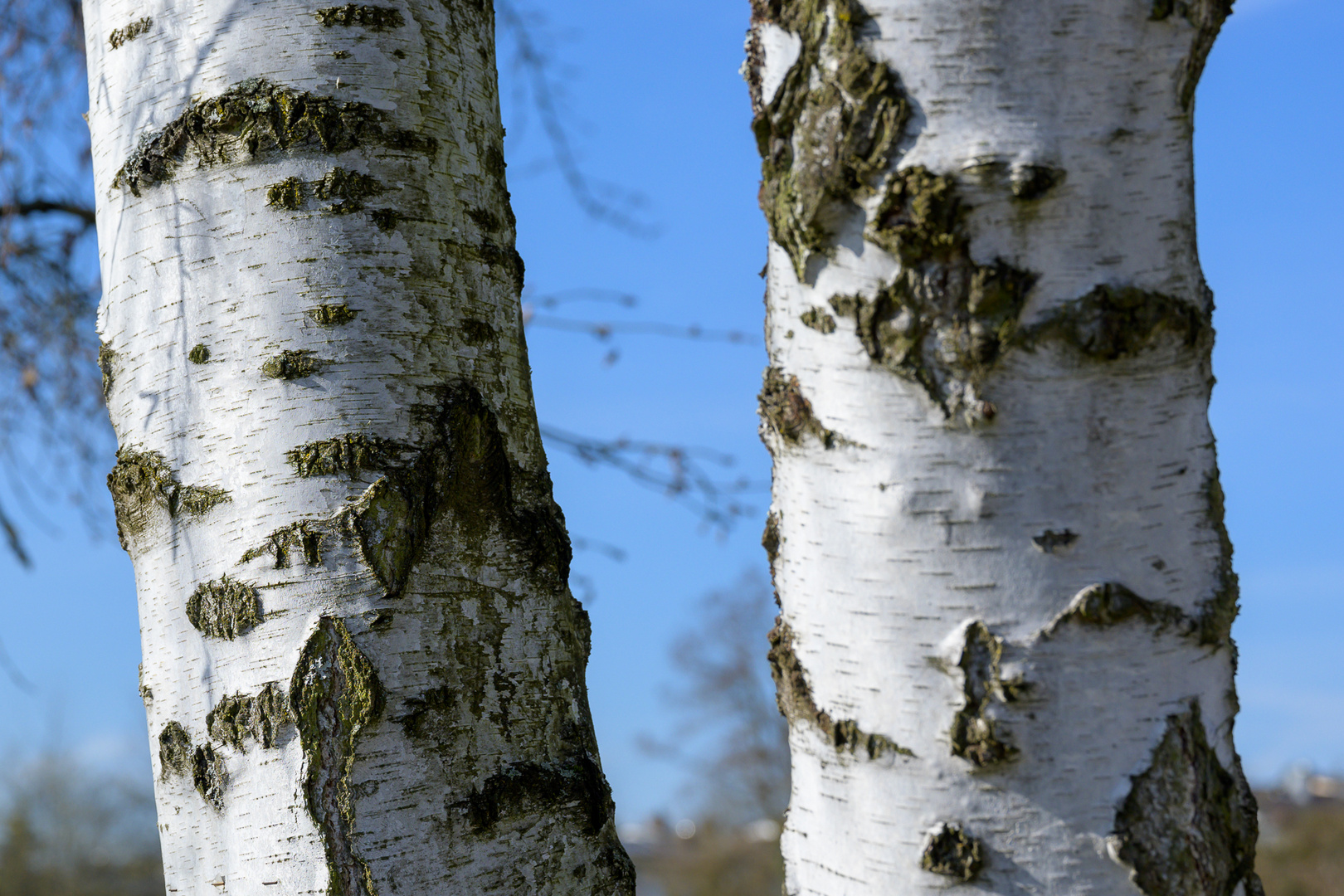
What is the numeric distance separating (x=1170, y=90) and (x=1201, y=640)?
0.51 metres

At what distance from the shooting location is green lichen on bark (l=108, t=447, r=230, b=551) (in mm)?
1232

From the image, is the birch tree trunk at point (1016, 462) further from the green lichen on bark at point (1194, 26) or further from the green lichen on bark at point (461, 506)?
the green lichen on bark at point (461, 506)

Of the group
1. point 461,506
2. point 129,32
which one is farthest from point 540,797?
point 129,32

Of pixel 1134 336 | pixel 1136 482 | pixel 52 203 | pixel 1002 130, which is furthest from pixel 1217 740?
pixel 52 203

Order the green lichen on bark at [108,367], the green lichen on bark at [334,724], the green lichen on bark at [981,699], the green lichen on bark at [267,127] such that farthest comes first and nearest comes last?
the green lichen on bark at [108,367]
the green lichen on bark at [267,127]
the green lichen on bark at [334,724]
the green lichen on bark at [981,699]

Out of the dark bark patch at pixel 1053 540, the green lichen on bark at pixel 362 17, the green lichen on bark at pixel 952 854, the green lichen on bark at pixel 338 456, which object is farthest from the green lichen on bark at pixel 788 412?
the green lichen on bark at pixel 362 17

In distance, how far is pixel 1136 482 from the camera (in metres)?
0.89

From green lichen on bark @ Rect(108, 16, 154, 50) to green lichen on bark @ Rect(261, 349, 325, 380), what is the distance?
53cm

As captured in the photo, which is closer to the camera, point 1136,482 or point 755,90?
point 1136,482

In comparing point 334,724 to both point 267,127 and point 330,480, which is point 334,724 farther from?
point 267,127

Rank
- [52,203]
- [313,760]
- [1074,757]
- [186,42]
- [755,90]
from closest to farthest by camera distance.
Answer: [1074,757] < [755,90] < [313,760] < [186,42] < [52,203]

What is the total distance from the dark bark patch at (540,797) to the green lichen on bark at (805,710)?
1.29ft

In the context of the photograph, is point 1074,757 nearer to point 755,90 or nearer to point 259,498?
point 755,90

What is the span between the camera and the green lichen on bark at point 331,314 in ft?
3.99
